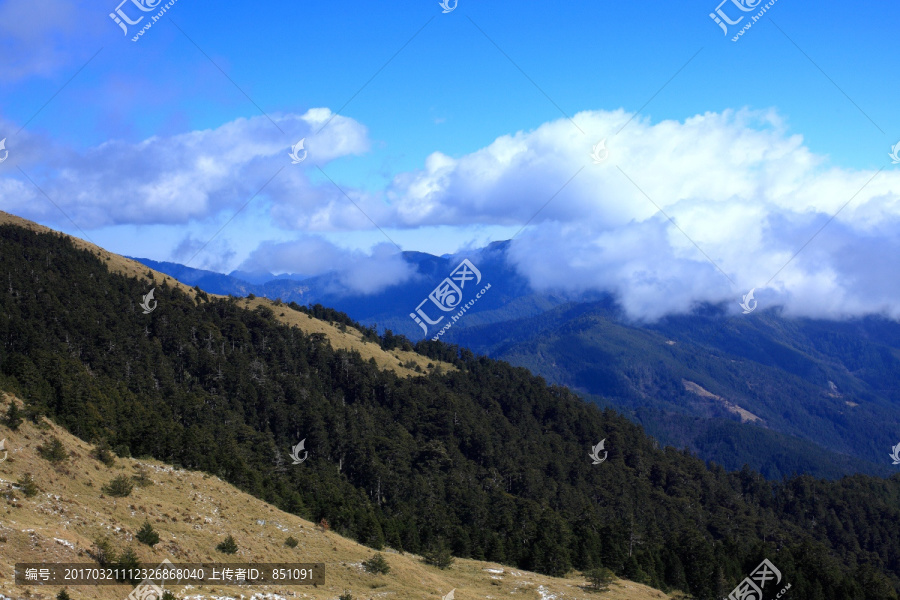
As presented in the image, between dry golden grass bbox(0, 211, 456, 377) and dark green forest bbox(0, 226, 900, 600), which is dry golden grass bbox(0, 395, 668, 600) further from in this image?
dry golden grass bbox(0, 211, 456, 377)

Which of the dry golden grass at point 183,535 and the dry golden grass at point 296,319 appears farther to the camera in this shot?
the dry golden grass at point 296,319

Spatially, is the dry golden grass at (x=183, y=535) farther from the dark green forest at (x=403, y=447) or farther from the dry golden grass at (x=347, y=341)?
the dry golden grass at (x=347, y=341)

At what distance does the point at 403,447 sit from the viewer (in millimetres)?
134875

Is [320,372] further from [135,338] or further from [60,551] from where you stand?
[60,551]

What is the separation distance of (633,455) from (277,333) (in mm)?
100883

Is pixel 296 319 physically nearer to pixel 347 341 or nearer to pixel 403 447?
pixel 347 341

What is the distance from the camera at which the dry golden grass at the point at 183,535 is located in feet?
123

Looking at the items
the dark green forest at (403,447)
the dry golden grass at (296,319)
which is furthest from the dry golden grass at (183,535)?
the dry golden grass at (296,319)

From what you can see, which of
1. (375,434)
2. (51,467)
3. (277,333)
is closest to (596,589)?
(51,467)

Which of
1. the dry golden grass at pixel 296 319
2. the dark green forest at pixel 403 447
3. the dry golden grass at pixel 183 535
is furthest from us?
Answer: the dry golden grass at pixel 296 319

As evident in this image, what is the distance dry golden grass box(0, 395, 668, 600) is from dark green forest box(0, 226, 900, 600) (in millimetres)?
7325

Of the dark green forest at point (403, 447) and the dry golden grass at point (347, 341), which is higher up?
the dry golden grass at point (347, 341)

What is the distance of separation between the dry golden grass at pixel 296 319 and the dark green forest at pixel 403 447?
641 cm

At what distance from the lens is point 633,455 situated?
565ft
